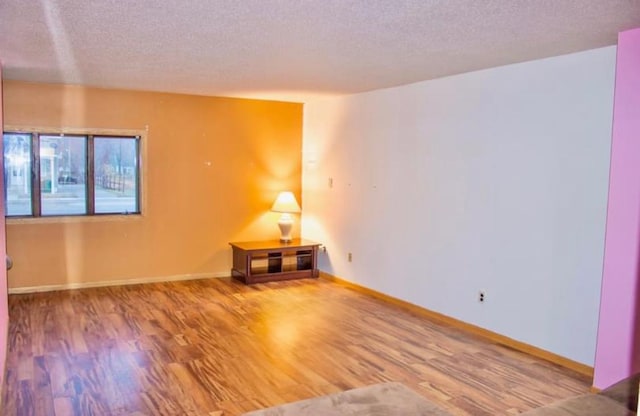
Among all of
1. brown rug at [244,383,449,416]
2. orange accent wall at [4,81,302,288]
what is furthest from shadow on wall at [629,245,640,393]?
orange accent wall at [4,81,302,288]

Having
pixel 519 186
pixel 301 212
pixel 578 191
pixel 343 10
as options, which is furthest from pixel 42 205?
pixel 578 191

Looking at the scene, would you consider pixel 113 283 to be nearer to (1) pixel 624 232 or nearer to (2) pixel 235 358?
(2) pixel 235 358

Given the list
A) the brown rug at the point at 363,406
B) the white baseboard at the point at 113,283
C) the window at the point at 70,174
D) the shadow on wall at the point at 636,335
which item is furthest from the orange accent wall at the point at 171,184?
the shadow on wall at the point at 636,335

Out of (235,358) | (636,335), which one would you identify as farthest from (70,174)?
→ (636,335)

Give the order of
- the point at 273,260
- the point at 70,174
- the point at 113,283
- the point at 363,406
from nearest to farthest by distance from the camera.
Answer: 1. the point at 363,406
2. the point at 70,174
3. the point at 113,283
4. the point at 273,260

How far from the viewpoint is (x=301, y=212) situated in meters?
7.41

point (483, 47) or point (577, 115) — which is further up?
point (483, 47)

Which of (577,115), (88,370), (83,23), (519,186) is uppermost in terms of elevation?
(83,23)

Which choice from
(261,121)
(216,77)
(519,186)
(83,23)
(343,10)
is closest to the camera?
(343,10)

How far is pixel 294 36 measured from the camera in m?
3.39

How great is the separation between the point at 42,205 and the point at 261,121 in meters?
2.78

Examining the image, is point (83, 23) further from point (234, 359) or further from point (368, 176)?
point (368, 176)

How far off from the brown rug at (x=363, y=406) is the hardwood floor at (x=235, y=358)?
0.44m

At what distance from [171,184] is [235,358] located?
10.0 feet
